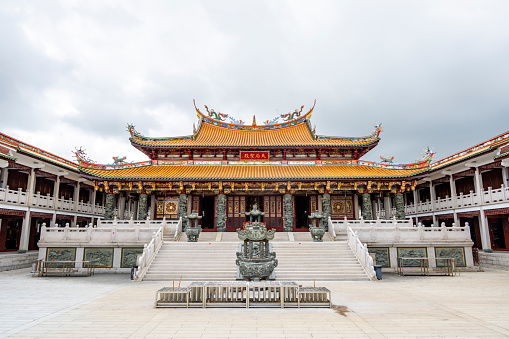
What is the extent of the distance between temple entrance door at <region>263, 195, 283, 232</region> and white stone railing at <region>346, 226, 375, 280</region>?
8.01 m

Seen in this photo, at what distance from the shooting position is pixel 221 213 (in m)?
23.7

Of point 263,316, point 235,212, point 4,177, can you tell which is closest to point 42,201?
point 4,177

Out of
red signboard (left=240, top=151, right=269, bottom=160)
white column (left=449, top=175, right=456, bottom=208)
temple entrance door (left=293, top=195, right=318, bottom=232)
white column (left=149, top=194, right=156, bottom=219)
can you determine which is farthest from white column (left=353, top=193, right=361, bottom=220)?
white column (left=149, top=194, right=156, bottom=219)

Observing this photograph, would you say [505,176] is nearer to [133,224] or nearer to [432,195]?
[432,195]

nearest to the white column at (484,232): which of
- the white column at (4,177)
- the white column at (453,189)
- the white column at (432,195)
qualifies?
the white column at (453,189)

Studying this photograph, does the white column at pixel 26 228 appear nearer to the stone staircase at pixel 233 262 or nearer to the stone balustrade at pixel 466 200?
the stone staircase at pixel 233 262

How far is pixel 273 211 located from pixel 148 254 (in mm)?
12076

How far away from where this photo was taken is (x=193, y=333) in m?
6.39

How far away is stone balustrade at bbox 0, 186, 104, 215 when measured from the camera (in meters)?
20.2

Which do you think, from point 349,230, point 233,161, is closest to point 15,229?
point 233,161

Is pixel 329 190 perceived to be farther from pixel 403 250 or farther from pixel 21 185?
pixel 21 185

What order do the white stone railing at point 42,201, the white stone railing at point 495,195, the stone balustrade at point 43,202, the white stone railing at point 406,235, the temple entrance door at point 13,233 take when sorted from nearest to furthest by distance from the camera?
the white stone railing at point 406,235 → the white stone railing at point 495,195 → the stone balustrade at point 43,202 → the temple entrance door at point 13,233 → the white stone railing at point 42,201

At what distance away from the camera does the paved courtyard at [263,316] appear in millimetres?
6430

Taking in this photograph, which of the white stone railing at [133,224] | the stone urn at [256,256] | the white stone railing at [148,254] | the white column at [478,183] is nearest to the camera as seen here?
the stone urn at [256,256]
